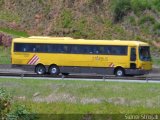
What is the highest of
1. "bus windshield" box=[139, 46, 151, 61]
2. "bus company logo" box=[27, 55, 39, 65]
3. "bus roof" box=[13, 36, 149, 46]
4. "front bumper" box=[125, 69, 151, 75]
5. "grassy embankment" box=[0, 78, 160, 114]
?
"bus roof" box=[13, 36, 149, 46]

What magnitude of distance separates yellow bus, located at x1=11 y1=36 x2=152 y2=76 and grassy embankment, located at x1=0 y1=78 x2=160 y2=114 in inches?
392

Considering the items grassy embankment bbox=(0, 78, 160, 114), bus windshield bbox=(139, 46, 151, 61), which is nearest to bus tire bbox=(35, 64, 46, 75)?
bus windshield bbox=(139, 46, 151, 61)

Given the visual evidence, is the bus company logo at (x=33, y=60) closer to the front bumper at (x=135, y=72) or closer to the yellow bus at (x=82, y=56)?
the yellow bus at (x=82, y=56)

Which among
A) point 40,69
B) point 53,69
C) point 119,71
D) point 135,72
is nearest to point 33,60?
point 40,69

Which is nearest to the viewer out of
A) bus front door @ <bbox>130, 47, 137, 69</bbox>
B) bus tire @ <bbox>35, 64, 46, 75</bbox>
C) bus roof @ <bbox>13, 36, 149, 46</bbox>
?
bus front door @ <bbox>130, 47, 137, 69</bbox>

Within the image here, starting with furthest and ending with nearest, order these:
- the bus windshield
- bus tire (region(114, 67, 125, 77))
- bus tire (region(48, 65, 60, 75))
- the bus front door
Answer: bus tire (region(48, 65, 60, 75))
the bus windshield
the bus front door
bus tire (region(114, 67, 125, 77))

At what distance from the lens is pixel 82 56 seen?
1473 inches

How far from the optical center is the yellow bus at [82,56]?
120 feet

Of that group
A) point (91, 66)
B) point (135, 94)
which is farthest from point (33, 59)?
point (135, 94)

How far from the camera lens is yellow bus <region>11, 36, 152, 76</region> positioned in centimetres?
3666

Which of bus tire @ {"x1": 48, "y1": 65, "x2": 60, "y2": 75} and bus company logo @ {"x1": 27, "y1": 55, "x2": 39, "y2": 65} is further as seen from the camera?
bus company logo @ {"x1": 27, "y1": 55, "x2": 39, "y2": 65}

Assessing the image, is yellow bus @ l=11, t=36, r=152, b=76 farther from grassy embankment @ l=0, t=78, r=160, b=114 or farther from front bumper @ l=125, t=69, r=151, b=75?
grassy embankment @ l=0, t=78, r=160, b=114

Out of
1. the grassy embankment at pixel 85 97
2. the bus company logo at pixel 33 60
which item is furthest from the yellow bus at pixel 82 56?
the grassy embankment at pixel 85 97

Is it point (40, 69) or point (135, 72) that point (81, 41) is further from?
point (135, 72)
